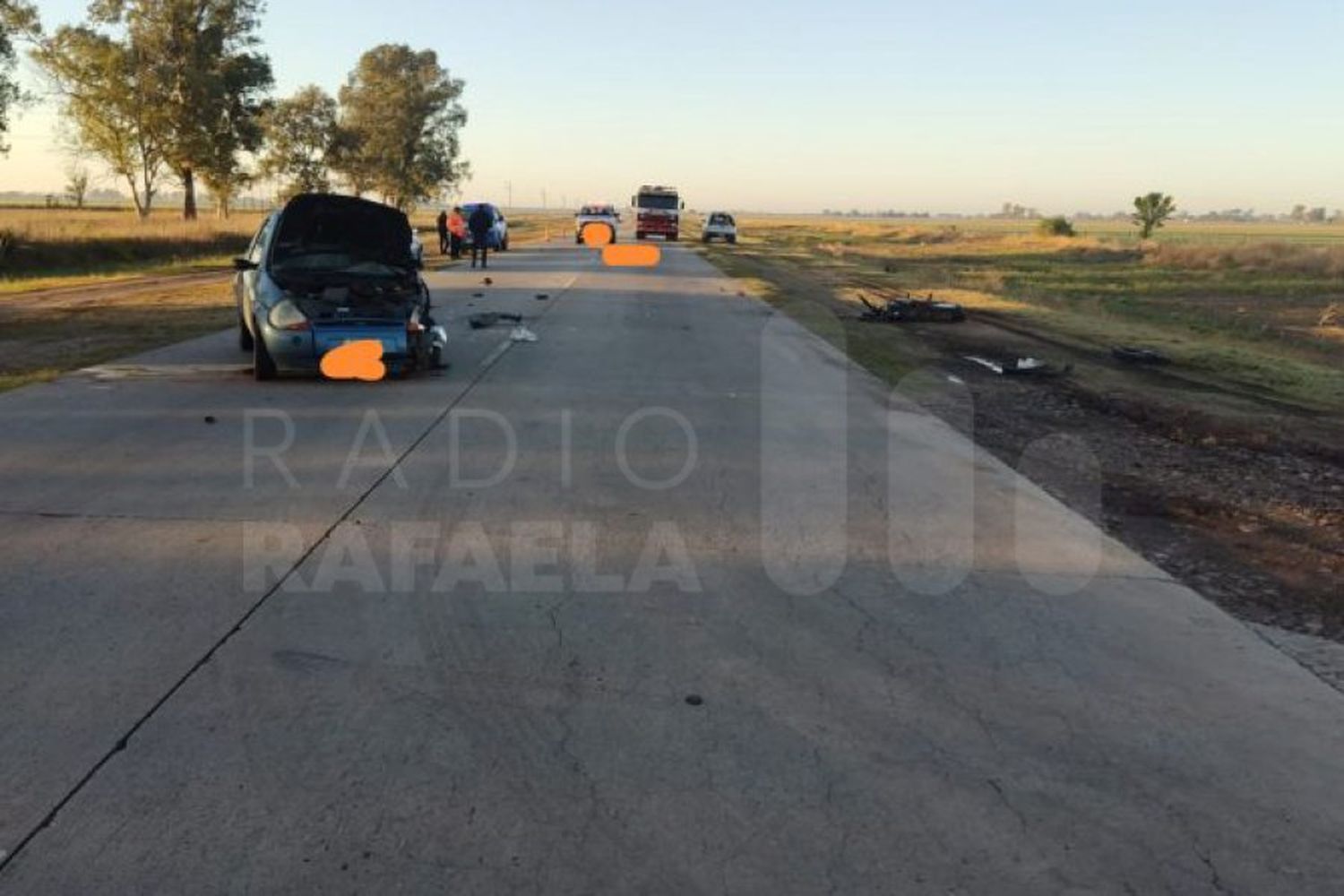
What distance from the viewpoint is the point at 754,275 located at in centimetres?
3062

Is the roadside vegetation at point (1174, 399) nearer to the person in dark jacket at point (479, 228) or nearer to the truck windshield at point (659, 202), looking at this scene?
the person in dark jacket at point (479, 228)

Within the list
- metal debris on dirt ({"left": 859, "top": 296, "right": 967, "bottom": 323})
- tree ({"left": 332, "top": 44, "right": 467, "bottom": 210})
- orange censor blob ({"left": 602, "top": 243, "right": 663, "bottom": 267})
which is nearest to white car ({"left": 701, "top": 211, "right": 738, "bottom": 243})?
orange censor blob ({"left": 602, "top": 243, "right": 663, "bottom": 267})

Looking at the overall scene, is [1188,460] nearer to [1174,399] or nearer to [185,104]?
[1174,399]

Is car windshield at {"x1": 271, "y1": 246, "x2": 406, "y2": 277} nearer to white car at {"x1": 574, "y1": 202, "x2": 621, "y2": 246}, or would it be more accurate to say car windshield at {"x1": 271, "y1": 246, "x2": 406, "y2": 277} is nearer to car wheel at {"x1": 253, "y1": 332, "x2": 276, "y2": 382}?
car wheel at {"x1": 253, "y1": 332, "x2": 276, "y2": 382}

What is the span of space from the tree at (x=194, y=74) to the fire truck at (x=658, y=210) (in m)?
20.5

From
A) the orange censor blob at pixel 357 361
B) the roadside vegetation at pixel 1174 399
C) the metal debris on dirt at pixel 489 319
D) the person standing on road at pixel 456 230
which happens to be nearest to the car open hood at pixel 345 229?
the orange censor blob at pixel 357 361

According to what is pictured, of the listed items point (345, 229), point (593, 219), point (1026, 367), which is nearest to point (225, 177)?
point (593, 219)

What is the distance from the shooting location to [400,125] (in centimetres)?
6481

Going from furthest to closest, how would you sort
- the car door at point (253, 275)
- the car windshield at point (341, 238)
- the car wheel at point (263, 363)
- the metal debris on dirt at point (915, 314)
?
the metal debris on dirt at point (915, 314) → the car windshield at point (341, 238) → the car door at point (253, 275) → the car wheel at point (263, 363)

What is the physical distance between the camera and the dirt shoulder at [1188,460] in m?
5.66

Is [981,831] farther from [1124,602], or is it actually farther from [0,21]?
[0,21]

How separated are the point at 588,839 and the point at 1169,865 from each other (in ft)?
5.64

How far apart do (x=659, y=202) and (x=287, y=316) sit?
4370cm

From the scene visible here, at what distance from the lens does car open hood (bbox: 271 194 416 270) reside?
11.3 metres
